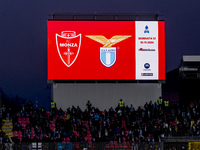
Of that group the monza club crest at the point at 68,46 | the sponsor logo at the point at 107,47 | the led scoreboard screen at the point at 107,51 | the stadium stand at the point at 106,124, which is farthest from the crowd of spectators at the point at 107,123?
the sponsor logo at the point at 107,47

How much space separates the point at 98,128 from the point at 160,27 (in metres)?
9.92

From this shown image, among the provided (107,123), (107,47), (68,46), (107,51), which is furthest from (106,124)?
(68,46)

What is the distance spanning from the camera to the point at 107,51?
41250 mm

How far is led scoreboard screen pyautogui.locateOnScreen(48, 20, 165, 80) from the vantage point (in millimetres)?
40906

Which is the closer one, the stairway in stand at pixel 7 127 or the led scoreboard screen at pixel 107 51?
the stairway in stand at pixel 7 127

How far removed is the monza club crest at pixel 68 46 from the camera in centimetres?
4091

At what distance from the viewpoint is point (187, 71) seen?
143 ft

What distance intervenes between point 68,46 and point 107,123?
283 inches

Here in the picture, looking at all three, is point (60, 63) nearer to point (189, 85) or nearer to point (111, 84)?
point (111, 84)

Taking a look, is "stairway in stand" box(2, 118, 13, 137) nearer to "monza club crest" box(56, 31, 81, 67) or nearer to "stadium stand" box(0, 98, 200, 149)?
"stadium stand" box(0, 98, 200, 149)

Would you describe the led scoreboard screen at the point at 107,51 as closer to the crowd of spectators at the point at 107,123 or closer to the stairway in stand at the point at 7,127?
the crowd of spectators at the point at 107,123

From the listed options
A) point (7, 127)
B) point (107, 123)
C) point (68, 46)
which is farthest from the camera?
point (68, 46)

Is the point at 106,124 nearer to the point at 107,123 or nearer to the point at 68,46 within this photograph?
the point at 107,123

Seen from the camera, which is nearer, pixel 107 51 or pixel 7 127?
pixel 7 127
